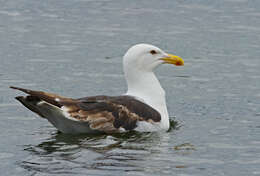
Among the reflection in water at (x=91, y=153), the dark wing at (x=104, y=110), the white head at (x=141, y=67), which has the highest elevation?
the white head at (x=141, y=67)

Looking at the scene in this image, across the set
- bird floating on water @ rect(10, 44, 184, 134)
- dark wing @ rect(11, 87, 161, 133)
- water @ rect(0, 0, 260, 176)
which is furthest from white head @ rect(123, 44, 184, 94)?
water @ rect(0, 0, 260, 176)

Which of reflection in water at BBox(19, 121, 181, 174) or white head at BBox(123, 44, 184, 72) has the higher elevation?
white head at BBox(123, 44, 184, 72)

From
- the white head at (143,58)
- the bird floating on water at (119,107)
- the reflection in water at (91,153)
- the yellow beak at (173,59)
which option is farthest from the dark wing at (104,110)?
the yellow beak at (173,59)

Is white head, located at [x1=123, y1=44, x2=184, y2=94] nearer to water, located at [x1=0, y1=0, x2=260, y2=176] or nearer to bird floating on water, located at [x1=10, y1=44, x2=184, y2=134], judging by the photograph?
bird floating on water, located at [x1=10, y1=44, x2=184, y2=134]

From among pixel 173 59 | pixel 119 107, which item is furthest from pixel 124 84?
pixel 119 107

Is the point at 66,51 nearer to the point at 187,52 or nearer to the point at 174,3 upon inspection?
the point at 187,52

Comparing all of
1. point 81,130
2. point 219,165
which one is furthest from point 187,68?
point 219,165

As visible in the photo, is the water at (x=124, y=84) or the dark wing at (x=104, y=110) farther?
the dark wing at (x=104, y=110)

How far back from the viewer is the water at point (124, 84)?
1241cm

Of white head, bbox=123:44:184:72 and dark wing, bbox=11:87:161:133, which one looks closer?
dark wing, bbox=11:87:161:133

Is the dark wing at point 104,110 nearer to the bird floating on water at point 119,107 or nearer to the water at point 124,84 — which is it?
the bird floating on water at point 119,107

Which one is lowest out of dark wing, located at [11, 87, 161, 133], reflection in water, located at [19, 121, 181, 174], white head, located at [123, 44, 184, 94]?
reflection in water, located at [19, 121, 181, 174]

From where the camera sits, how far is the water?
12406mm

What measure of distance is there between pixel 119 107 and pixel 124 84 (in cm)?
447
